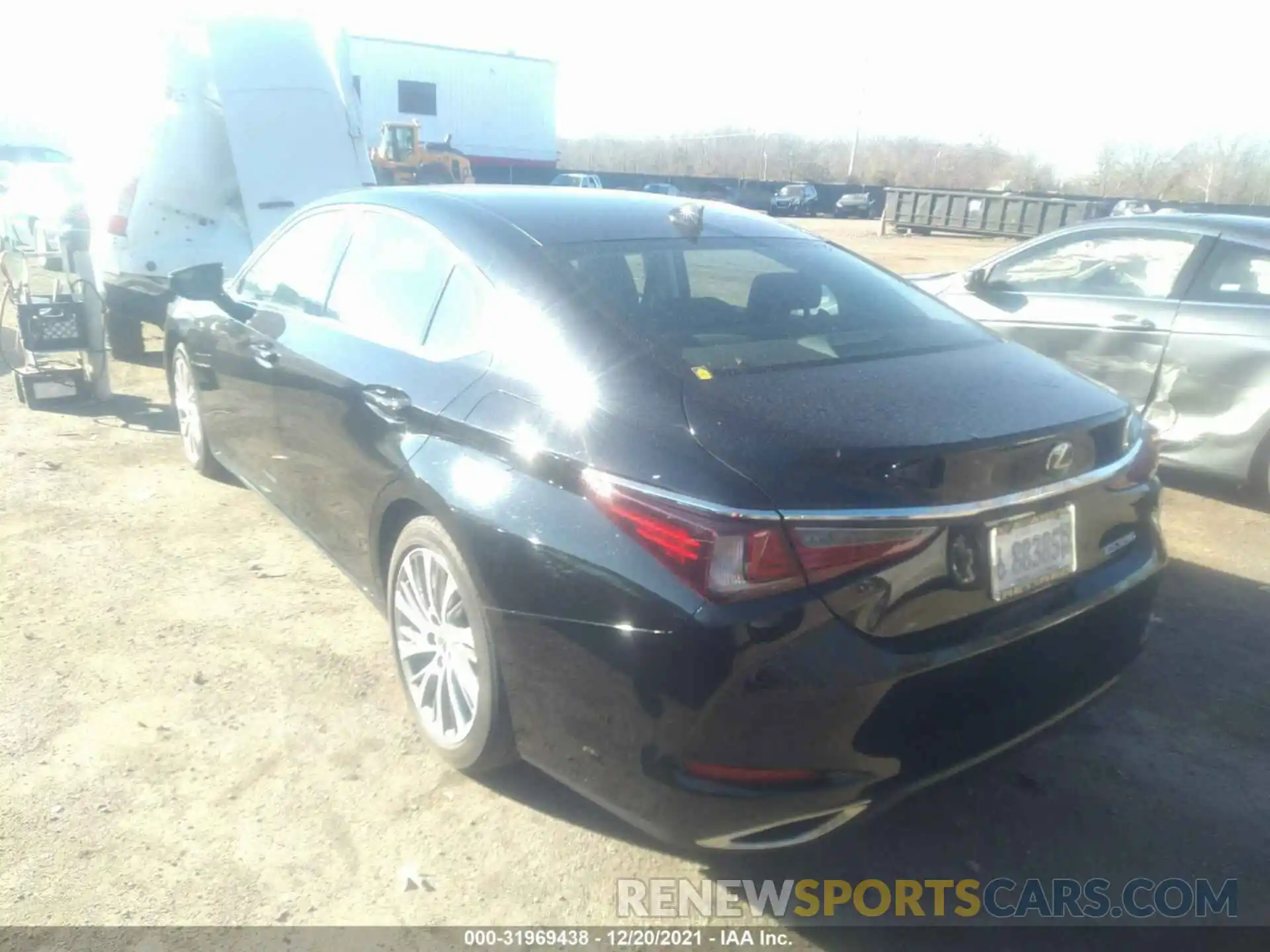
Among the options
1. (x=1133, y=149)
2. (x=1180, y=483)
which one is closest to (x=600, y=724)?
(x=1180, y=483)

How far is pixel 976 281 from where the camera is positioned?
558cm

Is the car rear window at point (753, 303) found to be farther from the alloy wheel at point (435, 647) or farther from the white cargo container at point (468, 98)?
the white cargo container at point (468, 98)

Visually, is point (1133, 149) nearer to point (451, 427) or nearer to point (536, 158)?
point (536, 158)

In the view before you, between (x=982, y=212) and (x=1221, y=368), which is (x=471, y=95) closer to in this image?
(x=982, y=212)

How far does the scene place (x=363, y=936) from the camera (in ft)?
7.94

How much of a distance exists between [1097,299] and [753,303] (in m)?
3.44

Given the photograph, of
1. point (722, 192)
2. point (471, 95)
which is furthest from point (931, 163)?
point (471, 95)

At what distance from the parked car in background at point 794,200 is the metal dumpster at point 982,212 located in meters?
10.1

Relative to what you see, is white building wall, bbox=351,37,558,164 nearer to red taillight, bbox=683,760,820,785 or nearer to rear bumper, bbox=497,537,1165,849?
rear bumper, bbox=497,537,1165,849

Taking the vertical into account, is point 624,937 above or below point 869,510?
below

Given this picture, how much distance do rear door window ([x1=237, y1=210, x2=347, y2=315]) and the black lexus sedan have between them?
1.61 ft

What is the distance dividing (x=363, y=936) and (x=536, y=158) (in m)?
43.6

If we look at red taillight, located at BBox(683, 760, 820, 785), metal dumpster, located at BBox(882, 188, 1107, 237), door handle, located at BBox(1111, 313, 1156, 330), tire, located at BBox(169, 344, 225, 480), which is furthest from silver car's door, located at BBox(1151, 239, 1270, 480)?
metal dumpster, located at BBox(882, 188, 1107, 237)

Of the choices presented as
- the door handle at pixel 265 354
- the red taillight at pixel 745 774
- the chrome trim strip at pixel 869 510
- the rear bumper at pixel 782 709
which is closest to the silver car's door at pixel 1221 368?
the rear bumper at pixel 782 709
